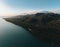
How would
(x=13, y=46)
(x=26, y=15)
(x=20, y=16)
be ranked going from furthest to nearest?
1. (x=20, y=16)
2. (x=26, y=15)
3. (x=13, y=46)

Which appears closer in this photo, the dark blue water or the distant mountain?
the dark blue water

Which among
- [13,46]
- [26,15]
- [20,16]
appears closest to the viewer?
[13,46]

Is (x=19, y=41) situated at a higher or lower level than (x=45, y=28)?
lower

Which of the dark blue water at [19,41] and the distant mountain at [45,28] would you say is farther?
the distant mountain at [45,28]

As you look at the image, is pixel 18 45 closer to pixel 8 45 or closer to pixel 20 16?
pixel 8 45

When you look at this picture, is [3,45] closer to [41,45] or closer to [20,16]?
[41,45]

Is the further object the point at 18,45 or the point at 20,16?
the point at 20,16

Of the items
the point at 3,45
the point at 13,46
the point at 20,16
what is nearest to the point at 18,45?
the point at 13,46

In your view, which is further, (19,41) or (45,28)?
(45,28)

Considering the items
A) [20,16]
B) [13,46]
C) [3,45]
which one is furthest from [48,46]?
[20,16]
